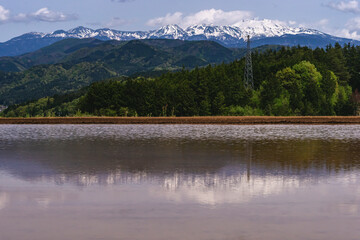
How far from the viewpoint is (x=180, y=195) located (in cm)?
1476

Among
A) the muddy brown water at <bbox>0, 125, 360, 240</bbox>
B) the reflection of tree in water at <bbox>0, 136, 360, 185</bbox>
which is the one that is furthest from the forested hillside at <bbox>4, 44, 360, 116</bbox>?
the muddy brown water at <bbox>0, 125, 360, 240</bbox>

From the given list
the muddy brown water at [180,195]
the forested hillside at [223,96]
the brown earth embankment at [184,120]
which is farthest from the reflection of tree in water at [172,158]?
the forested hillside at [223,96]

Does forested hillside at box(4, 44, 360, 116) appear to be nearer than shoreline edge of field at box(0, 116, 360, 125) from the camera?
No

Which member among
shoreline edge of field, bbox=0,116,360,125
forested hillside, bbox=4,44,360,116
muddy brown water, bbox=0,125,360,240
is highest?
forested hillside, bbox=4,44,360,116

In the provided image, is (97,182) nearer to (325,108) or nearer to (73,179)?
(73,179)

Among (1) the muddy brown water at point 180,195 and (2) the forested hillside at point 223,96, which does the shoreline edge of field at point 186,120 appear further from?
(1) the muddy brown water at point 180,195

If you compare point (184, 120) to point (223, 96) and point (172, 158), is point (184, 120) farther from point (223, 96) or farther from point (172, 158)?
point (172, 158)

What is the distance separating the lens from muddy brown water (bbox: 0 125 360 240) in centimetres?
1110

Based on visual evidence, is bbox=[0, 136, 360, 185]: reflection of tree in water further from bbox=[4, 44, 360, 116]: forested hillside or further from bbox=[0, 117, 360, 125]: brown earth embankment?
bbox=[4, 44, 360, 116]: forested hillside

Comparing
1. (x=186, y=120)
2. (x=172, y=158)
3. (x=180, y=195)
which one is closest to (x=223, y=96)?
(x=186, y=120)

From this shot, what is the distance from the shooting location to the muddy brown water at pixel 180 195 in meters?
11.1

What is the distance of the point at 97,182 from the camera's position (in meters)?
17.1

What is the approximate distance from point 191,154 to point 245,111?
59.2 metres

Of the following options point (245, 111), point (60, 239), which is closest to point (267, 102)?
point (245, 111)
